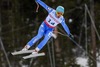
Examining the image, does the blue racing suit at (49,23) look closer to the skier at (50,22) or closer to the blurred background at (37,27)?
the skier at (50,22)

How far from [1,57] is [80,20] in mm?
2011

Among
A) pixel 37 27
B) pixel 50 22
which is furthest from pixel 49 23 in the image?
pixel 37 27

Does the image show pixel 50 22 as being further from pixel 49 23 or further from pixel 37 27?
pixel 37 27

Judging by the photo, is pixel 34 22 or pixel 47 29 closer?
pixel 47 29

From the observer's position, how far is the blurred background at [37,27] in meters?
8.81

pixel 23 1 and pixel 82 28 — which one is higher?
pixel 23 1

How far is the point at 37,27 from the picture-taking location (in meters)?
9.02

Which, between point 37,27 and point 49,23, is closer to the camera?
point 49,23

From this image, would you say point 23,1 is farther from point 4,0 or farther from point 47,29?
point 47,29

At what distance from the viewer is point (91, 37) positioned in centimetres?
888

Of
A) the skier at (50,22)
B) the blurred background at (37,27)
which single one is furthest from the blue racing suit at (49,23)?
the blurred background at (37,27)

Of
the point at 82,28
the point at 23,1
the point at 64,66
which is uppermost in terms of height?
the point at 23,1

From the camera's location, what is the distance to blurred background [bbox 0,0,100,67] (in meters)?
8.81

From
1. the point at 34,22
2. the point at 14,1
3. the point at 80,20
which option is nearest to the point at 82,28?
the point at 80,20
